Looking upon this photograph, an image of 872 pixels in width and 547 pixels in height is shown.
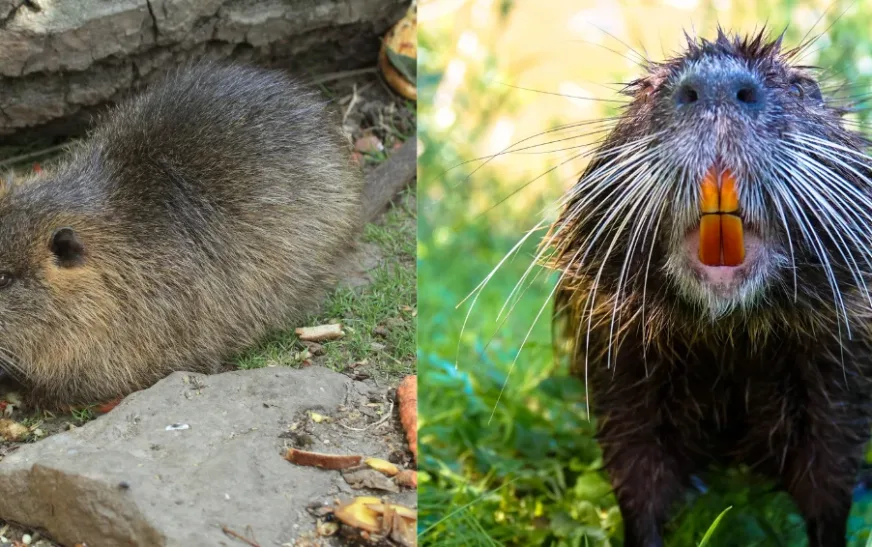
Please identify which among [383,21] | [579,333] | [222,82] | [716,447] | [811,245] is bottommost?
[716,447]

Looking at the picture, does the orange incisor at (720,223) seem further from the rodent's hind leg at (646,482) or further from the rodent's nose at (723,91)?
the rodent's hind leg at (646,482)

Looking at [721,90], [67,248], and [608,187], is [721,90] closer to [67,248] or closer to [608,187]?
[608,187]

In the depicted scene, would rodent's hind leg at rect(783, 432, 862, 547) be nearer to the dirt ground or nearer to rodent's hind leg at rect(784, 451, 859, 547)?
rodent's hind leg at rect(784, 451, 859, 547)

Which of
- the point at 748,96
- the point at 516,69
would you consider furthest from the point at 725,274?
the point at 516,69

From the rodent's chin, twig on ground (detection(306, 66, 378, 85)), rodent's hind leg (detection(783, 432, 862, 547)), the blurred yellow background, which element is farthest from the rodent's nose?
the blurred yellow background

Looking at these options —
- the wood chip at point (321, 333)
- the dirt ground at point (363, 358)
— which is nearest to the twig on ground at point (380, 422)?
the dirt ground at point (363, 358)

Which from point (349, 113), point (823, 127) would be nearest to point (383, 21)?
point (349, 113)

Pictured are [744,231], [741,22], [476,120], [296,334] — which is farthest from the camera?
[476,120]

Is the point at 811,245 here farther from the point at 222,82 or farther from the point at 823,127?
the point at 222,82
